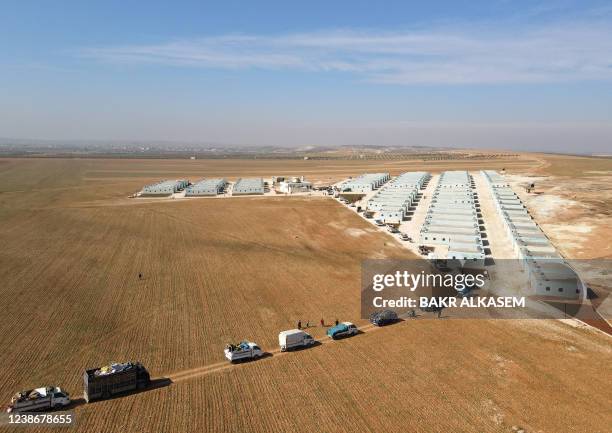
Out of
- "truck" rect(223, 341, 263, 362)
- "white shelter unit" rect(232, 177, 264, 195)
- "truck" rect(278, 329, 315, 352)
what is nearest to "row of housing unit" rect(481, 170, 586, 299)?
"truck" rect(278, 329, 315, 352)

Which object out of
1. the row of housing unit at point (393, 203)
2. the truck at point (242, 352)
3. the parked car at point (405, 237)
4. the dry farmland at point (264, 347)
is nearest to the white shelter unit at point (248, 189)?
the row of housing unit at point (393, 203)

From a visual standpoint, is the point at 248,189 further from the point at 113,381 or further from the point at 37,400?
the point at 37,400

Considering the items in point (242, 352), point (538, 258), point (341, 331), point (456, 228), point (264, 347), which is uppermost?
→ point (456, 228)

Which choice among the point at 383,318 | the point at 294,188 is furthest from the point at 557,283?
the point at 294,188

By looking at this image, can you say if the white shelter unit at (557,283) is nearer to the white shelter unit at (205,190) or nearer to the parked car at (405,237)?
the parked car at (405,237)

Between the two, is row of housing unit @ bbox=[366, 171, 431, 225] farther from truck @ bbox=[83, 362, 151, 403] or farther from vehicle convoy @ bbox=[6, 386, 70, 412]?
vehicle convoy @ bbox=[6, 386, 70, 412]
